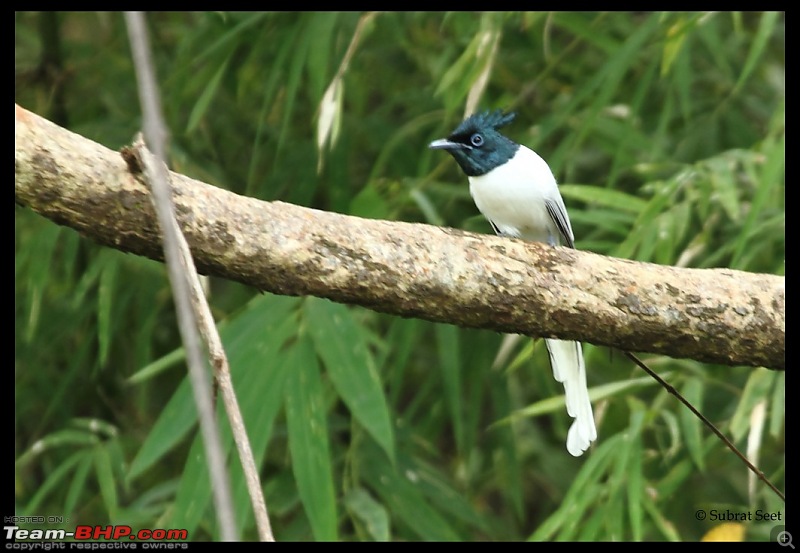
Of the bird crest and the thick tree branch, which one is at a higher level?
the bird crest

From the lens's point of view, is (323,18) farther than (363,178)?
No

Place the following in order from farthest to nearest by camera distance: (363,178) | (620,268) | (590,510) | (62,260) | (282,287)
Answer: (363,178), (62,260), (590,510), (620,268), (282,287)

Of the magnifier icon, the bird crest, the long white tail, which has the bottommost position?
the magnifier icon

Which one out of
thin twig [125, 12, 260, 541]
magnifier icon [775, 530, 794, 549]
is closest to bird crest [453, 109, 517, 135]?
magnifier icon [775, 530, 794, 549]

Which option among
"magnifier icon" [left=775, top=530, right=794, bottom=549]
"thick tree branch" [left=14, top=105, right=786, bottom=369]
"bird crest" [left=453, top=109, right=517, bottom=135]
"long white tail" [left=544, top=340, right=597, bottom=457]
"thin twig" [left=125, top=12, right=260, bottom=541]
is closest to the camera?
"thin twig" [left=125, top=12, right=260, bottom=541]

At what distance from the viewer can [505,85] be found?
4.32 metres

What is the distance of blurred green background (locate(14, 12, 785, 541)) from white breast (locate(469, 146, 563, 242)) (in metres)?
0.29

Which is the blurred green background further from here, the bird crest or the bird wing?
the bird wing

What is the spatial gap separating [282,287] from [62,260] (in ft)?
7.60

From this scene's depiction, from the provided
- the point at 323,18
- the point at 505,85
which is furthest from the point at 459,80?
the point at 505,85

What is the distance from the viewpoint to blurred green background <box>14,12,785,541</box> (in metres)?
3.08

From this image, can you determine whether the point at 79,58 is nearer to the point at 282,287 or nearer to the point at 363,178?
the point at 363,178

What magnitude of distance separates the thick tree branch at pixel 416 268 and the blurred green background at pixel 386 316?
2.18 ft
